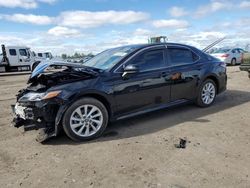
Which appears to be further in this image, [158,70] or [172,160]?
[158,70]

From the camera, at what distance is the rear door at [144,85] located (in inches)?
207

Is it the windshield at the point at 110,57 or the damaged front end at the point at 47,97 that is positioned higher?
the windshield at the point at 110,57

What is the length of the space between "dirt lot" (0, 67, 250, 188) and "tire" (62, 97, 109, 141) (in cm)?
17

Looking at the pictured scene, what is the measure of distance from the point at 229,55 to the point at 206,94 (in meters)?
15.7

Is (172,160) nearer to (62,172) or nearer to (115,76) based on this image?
(62,172)

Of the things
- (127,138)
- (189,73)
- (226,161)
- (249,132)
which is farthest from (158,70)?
(226,161)

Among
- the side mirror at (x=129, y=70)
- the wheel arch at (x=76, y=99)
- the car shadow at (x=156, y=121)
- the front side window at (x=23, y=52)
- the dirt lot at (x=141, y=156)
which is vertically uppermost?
the front side window at (x=23, y=52)

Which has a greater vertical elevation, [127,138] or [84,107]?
[84,107]

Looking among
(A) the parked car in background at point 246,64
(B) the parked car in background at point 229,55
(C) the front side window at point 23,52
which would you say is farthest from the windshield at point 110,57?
(C) the front side window at point 23,52

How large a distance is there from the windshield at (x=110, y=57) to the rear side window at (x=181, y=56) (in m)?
0.89

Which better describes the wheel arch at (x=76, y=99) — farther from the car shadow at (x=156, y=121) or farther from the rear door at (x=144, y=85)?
the car shadow at (x=156, y=121)

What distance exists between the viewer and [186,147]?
4355 millimetres

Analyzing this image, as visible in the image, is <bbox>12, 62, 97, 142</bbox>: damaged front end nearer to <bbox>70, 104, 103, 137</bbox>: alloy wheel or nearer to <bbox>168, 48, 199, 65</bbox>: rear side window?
<bbox>70, 104, 103, 137</bbox>: alloy wheel

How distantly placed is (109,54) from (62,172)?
10.1 feet
